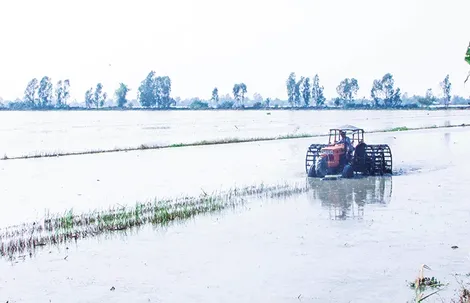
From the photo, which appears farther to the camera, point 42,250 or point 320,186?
point 320,186

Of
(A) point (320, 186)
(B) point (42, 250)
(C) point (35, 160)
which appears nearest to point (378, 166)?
(A) point (320, 186)

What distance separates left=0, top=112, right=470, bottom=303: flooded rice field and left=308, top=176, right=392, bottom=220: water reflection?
0.13ft

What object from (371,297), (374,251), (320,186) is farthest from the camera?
(320,186)

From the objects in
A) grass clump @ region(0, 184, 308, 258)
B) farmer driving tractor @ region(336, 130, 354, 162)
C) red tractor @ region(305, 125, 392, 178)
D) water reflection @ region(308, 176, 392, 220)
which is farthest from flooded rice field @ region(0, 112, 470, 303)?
farmer driving tractor @ region(336, 130, 354, 162)

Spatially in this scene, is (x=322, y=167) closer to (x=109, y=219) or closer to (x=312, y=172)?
(x=312, y=172)

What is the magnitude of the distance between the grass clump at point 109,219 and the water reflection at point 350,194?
180cm

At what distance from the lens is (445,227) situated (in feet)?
54.3

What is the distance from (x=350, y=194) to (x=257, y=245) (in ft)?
28.2

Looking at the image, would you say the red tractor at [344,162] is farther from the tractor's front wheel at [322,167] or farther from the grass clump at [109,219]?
the grass clump at [109,219]

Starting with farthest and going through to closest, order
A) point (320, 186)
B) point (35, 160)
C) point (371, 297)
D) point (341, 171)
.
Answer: point (35, 160)
point (341, 171)
point (320, 186)
point (371, 297)

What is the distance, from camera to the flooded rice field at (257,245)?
37.7ft

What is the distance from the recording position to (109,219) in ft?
57.8

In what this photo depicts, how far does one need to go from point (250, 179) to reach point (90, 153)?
20.8 metres

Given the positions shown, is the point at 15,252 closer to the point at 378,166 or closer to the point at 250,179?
the point at 250,179
